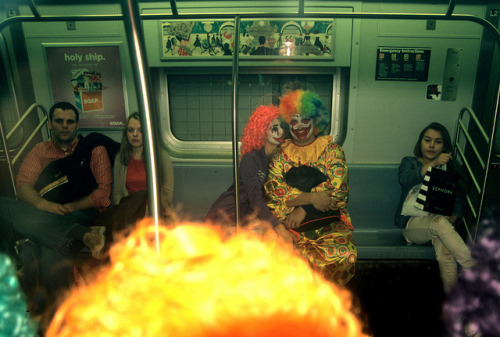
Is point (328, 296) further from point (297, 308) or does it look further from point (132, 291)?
point (132, 291)

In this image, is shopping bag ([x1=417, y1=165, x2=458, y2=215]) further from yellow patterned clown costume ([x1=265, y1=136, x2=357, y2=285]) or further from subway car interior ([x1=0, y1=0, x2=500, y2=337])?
yellow patterned clown costume ([x1=265, y1=136, x2=357, y2=285])

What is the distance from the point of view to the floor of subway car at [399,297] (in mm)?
2133

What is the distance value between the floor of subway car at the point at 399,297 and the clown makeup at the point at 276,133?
4.05ft

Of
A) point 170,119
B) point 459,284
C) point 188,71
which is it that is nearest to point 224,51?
point 188,71

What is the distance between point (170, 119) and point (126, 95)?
18.2 inches

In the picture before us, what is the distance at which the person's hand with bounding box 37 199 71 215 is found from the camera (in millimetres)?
2381

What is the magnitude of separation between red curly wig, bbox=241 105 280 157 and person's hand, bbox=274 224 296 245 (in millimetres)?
710

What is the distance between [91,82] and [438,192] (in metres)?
3.24

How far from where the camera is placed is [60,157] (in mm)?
2590

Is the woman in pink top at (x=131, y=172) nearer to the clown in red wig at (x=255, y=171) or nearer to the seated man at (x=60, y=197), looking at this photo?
the seated man at (x=60, y=197)

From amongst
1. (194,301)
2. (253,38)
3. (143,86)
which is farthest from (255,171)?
(143,86)

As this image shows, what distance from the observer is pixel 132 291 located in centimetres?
79

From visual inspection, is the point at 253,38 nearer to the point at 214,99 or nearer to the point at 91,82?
the point at 214,99

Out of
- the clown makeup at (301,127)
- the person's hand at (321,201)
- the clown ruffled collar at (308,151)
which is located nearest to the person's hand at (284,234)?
the person's hand at (321,201)
